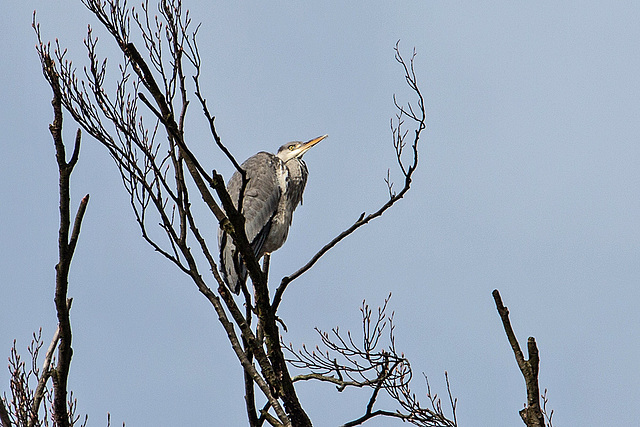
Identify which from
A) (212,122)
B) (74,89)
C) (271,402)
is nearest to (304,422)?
(271,402)

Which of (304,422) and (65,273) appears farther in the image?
(304,422)

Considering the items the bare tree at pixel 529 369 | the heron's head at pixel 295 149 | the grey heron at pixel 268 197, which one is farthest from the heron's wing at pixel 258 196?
the bare tree at pixel 529 369

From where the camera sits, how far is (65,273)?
7.13 feet

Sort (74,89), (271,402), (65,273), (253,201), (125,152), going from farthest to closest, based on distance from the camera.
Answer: (253,201) → (74,89) → (125,152) → (271,402) → (65,273)

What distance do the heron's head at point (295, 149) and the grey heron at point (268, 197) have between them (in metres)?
0.07

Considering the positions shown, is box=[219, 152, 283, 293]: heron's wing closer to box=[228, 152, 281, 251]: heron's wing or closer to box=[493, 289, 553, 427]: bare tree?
box=[228, 152, 281, 251]: heron's wing

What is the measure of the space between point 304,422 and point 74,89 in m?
1.88

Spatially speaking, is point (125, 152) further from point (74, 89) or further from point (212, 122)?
point (212, 122)

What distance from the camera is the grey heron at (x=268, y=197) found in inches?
279

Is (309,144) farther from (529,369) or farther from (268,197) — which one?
(529,369)

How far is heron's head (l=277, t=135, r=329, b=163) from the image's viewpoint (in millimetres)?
7910

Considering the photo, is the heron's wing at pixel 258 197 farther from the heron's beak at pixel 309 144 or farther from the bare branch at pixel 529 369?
the bare branch at pixel 529 369

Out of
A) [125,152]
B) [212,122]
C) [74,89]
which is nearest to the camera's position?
[212,122]

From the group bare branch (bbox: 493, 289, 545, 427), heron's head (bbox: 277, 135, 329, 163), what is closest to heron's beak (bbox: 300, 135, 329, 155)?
heron's head (bbox: 277, 135, 329, 163)
